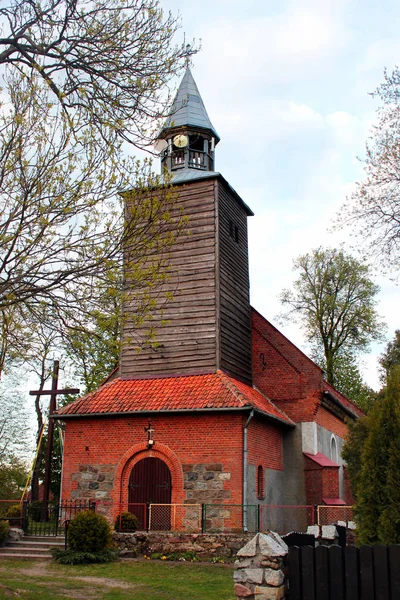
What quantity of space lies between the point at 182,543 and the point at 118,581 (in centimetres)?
338

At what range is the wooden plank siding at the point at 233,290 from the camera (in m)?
18.9

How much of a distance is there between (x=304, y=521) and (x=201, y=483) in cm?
451

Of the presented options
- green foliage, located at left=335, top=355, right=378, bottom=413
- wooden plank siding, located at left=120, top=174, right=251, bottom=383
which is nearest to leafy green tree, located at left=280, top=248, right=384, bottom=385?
green foliage, located at left=335, top=355, right=378, bottom=413

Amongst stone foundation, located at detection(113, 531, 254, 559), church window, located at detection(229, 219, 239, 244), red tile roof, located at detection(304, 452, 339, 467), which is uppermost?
church window, located at detection(229, 219, 239, 244)

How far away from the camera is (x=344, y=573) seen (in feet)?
23.0

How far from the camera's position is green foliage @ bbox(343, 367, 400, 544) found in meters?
8.20

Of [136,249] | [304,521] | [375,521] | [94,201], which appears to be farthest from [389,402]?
[304,521]

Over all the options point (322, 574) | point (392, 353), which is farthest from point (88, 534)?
point (392, 353)

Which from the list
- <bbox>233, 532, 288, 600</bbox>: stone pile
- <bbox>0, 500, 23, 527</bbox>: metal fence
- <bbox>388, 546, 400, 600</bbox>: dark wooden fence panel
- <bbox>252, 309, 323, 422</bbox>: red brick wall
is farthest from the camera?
<bbox>252, 309, 323, 422</bbox>: red brick wall

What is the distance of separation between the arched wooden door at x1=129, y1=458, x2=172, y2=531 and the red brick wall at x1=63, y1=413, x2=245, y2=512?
0.19 m

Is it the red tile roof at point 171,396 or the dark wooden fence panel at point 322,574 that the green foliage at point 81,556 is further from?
the dark wooden fence panel at point 322,574

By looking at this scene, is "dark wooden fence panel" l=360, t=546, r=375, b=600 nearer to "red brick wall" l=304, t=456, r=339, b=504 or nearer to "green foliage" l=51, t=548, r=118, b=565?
"green foliage" l=51, t=548, r=118, b=565

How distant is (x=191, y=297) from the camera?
62.1ft

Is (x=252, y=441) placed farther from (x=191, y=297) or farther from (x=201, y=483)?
(x=191, y=297)
